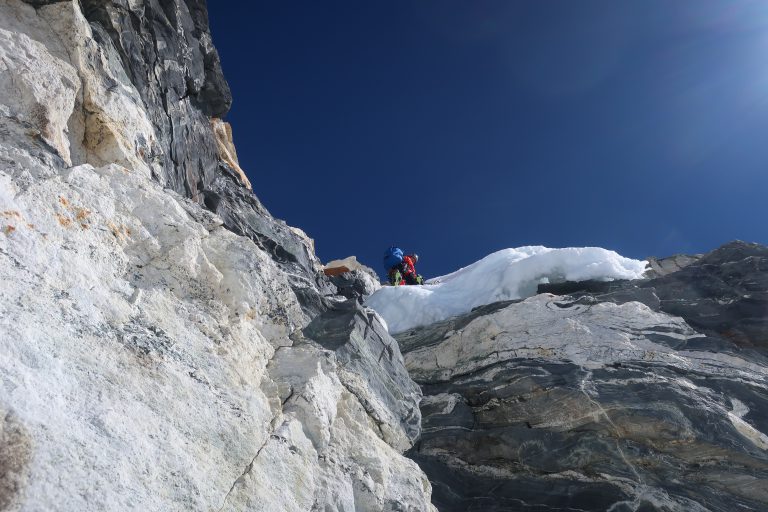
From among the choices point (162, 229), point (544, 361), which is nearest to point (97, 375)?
point (162, 229)

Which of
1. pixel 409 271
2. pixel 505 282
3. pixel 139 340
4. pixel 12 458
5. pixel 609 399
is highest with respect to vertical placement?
pixel 409 271

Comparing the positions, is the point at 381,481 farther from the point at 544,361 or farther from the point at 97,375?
the point at 544,361

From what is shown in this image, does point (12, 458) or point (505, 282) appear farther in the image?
point (505, 282)

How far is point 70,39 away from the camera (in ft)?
25.7

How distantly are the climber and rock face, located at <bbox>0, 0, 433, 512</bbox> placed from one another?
12.7 metres

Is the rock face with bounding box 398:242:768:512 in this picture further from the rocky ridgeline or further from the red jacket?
the red jacket

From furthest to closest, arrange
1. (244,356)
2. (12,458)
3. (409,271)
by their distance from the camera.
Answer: (409,271)
(244,356)
(12,458)

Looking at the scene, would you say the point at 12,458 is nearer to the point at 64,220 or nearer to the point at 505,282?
the point at 64,220

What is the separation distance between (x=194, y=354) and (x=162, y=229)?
1767 millimetres

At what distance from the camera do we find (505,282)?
14.0 m

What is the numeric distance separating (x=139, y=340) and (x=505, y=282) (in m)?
10.5

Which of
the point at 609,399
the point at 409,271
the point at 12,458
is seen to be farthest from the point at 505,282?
the point at 12,458

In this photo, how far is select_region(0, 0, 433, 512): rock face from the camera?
3.81 m

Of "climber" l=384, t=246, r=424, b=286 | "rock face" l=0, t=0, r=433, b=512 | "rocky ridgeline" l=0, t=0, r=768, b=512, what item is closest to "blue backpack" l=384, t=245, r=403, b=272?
"climber" l=384, t=246, r=424, b=286
